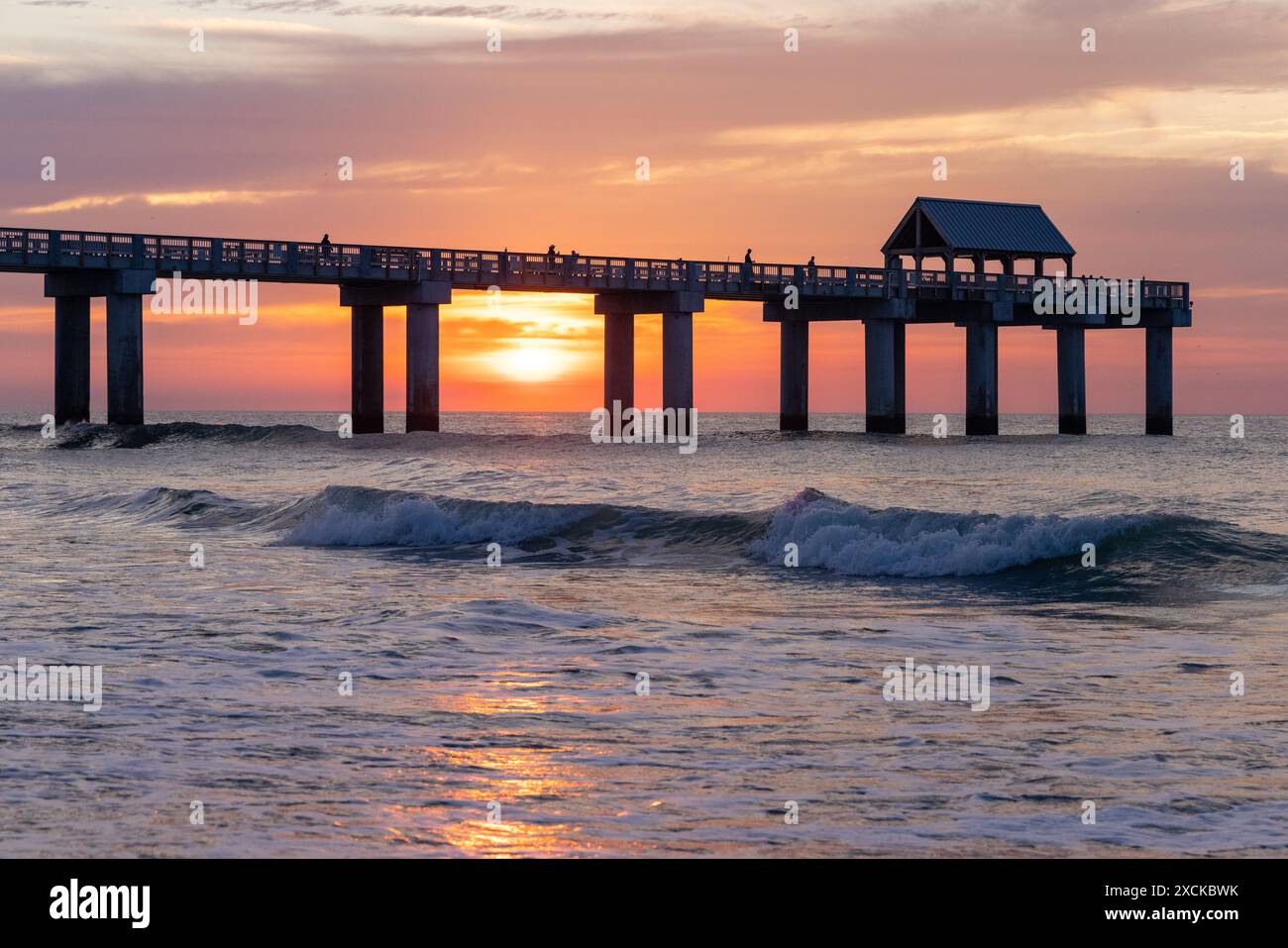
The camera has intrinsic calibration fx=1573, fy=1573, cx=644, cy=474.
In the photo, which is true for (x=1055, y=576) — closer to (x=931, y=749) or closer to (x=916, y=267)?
(x=931, y=749)

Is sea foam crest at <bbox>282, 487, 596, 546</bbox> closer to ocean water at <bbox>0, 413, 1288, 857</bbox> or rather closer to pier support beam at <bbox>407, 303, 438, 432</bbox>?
ocean water at <bbox>0, 413, 1288, 857</bbox>

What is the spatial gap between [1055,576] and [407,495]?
45.7 feet

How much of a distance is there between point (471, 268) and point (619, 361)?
30.6ft

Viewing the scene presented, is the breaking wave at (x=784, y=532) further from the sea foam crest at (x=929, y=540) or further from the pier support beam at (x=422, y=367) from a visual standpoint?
the pier support beam at (x=422, y=367)

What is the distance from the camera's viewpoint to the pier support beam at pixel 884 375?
74.8 meters

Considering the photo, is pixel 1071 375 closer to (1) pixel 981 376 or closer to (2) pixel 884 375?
(1) pixel 981 376

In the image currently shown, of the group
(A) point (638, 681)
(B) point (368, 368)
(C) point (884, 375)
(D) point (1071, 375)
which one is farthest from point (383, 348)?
(A) point (638, 681)

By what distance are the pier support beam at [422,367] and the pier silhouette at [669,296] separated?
0.07 metres

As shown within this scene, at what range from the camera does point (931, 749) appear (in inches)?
396

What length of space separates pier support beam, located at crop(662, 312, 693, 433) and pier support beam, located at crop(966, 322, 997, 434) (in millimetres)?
17172

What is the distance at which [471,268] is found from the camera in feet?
215

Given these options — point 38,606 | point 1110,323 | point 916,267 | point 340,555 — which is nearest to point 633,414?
point 916,267

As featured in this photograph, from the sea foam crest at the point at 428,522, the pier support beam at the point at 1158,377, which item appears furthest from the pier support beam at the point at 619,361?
the sea foam crest at the point at 428,522
